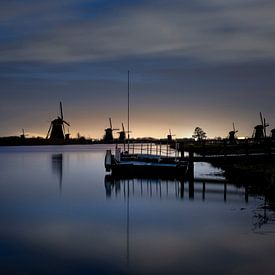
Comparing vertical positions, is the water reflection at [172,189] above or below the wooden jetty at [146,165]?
below

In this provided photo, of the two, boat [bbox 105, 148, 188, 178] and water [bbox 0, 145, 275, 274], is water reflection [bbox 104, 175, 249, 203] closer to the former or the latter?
water [bbox 0, 145, 275, 274]

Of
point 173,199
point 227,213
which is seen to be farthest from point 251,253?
point 173,199

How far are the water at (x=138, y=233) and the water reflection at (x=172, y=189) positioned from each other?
5.8 inches

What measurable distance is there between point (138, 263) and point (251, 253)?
12.8ft

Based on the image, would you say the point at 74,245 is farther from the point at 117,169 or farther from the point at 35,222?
the point at 117,169

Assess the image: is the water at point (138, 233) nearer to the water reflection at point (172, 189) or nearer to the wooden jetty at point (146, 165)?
the water reflection at point (172, 189)

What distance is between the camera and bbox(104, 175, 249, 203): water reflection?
31.9 m

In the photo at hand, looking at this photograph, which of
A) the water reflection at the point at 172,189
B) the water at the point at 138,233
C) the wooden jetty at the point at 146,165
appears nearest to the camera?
the water at the point at 138,233

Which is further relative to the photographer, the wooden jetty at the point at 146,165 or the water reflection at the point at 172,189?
the wooden jetty at the point at 146,165

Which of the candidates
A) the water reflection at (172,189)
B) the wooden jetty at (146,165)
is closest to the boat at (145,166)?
the wooden jetty at (146,165)

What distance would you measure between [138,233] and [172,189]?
55.9 feet

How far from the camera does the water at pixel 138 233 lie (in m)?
14.8

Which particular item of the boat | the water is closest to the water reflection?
the water

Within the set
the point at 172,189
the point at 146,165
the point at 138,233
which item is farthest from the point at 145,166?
the point at 138,233
